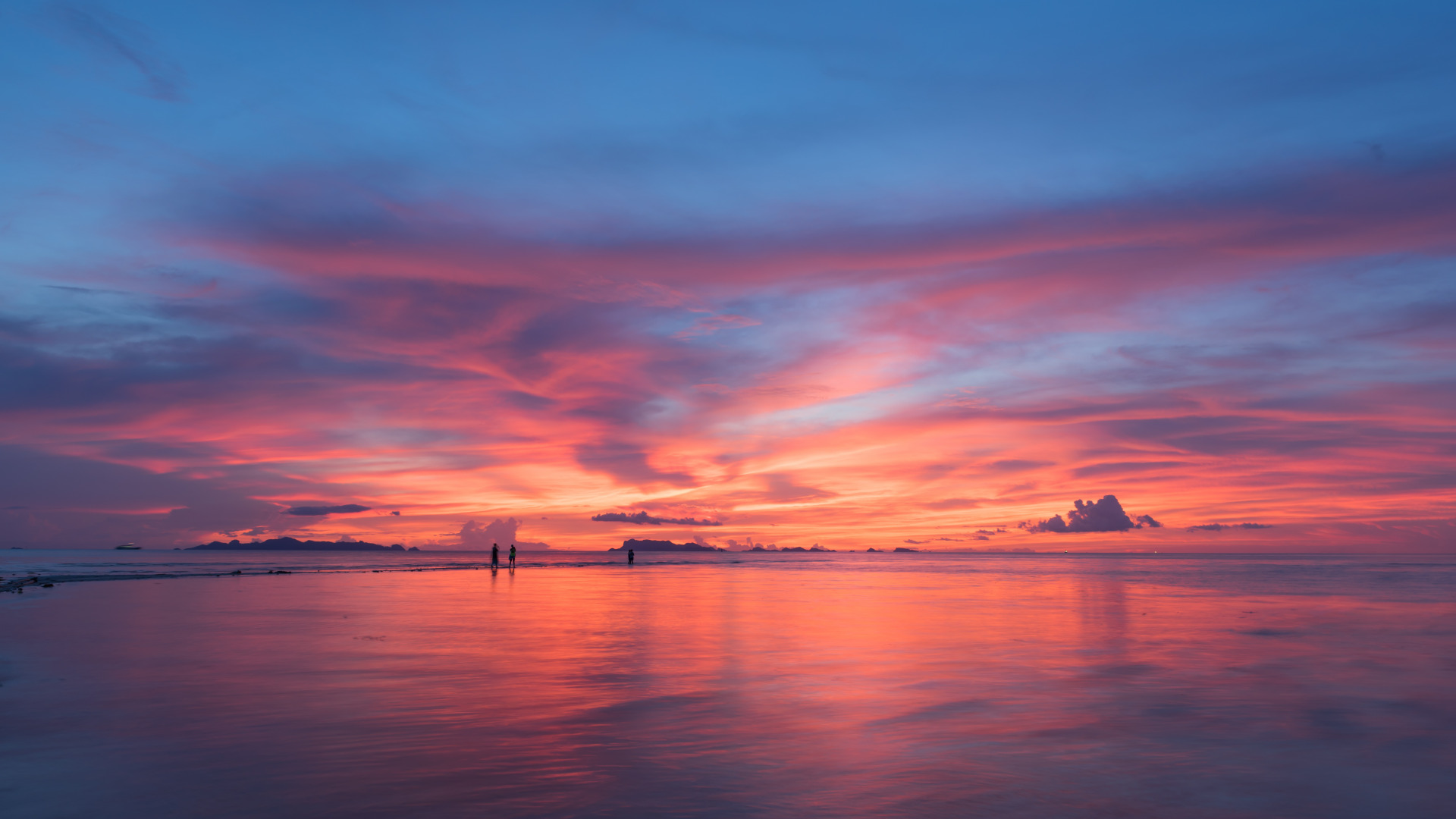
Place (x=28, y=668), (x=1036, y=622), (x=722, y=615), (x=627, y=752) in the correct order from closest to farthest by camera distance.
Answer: (x=627, y=752) < (x=28, y=668) < (x=1036, y=622) < (x=722, y=615)

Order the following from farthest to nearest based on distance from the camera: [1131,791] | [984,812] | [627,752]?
[627,752] < [1131,791] < [984,812]

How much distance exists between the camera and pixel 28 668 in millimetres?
16234

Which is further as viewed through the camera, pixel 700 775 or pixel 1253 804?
pixel 700 775

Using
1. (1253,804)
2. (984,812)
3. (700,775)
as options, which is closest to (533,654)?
(700,775)

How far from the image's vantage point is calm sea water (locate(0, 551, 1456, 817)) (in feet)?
28.8

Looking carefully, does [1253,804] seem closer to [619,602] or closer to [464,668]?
[464,668]

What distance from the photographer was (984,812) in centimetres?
830

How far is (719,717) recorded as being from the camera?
12617mm

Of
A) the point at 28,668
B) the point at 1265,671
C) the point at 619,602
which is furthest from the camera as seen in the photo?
the point at 619,602

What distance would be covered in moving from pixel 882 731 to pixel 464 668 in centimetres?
901

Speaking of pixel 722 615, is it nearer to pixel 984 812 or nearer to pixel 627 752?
pixel 627 752

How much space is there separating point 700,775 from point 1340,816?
6.66 metres

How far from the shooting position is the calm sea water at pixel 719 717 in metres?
8.78

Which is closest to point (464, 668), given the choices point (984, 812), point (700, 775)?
point (700, 775)
